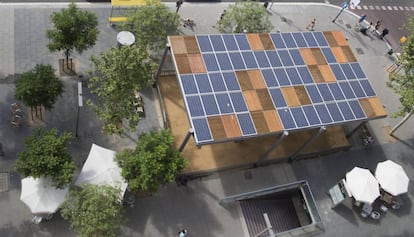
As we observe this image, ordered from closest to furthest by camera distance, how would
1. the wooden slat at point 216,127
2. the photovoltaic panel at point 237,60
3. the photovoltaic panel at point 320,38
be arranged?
1. the wooden slat at point 216,127
2. the photovoltaic panel at point 237,60
3. the photovoltaic panel at point 320,38

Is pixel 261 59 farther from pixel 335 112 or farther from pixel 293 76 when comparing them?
pixel 335 112

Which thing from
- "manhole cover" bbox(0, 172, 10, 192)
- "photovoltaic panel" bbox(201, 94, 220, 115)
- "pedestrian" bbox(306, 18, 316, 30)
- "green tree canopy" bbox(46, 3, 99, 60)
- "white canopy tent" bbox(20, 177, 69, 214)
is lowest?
"white canopy tent" bbox(20, 177, 69, 214)

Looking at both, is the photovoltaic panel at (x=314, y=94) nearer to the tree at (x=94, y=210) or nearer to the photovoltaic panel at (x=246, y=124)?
the photovoltaic panel at (x=246, y=124)

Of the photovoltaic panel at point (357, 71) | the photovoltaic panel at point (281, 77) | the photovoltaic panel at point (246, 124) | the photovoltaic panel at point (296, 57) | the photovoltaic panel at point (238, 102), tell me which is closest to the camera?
the photovoltaic panel at point (246, 124)

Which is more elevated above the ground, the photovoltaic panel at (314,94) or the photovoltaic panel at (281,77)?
the photovoltaic panel at (281,77)

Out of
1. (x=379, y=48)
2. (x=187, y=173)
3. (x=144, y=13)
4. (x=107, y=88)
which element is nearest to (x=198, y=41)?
(x=144, y=13)

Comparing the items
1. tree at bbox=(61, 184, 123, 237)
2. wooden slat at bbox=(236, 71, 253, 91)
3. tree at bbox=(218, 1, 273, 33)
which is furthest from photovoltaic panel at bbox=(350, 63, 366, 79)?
tree at bbox=(61, 184, 123, 237)

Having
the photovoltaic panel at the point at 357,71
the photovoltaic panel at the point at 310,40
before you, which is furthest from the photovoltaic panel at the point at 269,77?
the photovoltaic panel at the point at 357,71

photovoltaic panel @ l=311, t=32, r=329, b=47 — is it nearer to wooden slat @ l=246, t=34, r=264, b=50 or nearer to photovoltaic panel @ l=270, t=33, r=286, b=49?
photovoltaic panel @ l=270, t=33, r=286, b=49
